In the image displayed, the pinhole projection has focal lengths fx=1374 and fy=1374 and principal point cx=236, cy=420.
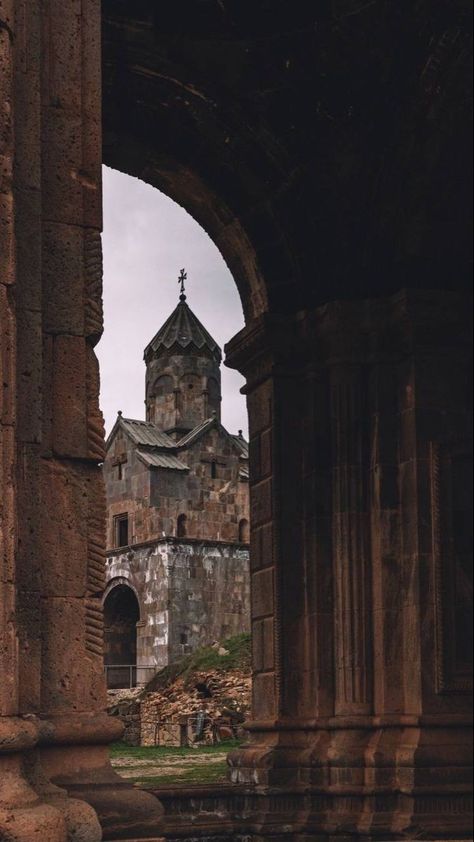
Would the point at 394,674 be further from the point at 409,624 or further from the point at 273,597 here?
the point at 273,597

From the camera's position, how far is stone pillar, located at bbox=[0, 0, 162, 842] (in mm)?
5113

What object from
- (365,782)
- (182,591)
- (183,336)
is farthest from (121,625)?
(365,782)

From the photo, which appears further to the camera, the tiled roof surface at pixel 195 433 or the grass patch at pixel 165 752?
the tiled roof surface at pixel 195 433

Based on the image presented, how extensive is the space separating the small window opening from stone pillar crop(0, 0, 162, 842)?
107ft

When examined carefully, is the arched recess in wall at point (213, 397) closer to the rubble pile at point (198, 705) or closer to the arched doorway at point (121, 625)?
the arched doorway at point (121, 625)

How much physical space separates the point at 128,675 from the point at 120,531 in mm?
4206

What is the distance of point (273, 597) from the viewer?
10.7m

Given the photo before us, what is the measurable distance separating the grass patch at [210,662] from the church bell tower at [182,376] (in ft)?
43.9

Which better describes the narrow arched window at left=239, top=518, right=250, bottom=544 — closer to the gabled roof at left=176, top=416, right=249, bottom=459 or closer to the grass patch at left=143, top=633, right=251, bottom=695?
the gabled roof at left=176, top=416, right=249, bottom=459

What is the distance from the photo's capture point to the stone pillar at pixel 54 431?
16.8ft

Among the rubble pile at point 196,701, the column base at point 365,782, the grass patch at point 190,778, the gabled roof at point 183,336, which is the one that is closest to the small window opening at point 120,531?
the gabled roof at point 183,336

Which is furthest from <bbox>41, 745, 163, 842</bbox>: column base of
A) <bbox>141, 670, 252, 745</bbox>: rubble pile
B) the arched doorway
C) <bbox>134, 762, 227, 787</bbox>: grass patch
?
the arched doorway

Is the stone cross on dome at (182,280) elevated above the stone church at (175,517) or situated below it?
above

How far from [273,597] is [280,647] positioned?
391mm
